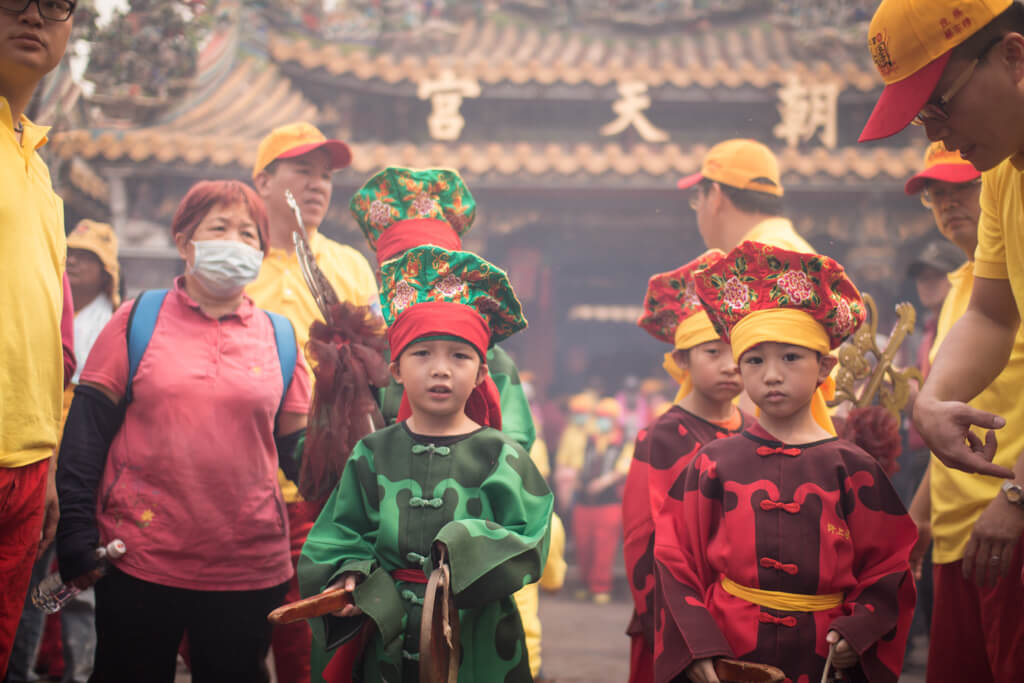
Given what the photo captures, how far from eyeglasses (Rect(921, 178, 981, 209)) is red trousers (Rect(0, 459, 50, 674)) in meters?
3.26

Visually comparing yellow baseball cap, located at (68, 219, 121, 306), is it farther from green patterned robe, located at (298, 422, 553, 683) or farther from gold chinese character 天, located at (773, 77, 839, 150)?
gold chinese character 天, located at (773, 77, 839, 150)

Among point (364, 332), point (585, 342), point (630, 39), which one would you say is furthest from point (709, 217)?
point (585, 342)

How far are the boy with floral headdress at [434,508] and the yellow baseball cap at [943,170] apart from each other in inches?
73.4

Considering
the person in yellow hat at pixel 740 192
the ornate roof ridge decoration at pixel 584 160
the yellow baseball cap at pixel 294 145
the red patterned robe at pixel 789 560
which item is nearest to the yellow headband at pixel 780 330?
the red patterned robe at pixel 789 560

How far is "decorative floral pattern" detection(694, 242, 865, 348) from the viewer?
2740mm

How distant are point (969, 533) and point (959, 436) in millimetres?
1044

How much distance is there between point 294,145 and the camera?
430cm

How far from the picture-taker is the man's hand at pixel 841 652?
2432mm

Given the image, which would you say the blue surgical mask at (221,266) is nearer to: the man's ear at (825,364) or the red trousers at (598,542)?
the man's ear at (825,364)

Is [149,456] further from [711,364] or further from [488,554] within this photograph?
[711,364]

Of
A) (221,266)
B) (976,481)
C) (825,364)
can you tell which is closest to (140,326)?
(221,266)

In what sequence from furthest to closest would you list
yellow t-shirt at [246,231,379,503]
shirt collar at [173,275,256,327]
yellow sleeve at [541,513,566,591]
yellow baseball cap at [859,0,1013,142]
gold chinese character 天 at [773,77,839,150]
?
1. gold chinese character 天 at [773,77,839,150]
2. yellow t-shirt at [246,231,379,503]
3. yellow sleeve at [541,513,566,591]
4. shirt collar at [173,275,256,327]
5. yellow baseball cap at [859,0,1013,142]

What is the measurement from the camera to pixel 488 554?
242 cm

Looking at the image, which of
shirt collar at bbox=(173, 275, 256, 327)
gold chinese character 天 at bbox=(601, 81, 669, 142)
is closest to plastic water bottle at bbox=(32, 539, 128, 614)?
shirt collar at bbox=(173, 275, 256, 327)
